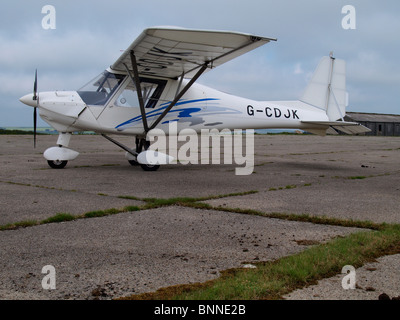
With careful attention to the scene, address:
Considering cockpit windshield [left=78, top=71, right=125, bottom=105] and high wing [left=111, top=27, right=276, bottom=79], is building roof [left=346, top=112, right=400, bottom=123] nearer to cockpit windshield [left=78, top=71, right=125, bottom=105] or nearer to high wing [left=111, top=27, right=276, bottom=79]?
high wing [left=111, top=27, right=276, bottom=79]

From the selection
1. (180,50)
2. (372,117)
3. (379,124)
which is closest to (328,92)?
(180,50)

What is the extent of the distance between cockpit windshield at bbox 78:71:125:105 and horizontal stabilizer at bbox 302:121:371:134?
18.1 feet

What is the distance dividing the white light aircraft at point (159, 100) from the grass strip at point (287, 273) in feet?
17.4

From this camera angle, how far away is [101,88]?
10055 millimetres

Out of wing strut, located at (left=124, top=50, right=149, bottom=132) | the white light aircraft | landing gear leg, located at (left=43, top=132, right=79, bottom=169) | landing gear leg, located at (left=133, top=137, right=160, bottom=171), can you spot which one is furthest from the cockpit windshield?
landing gear leg, located at (left=133, top=137, right=160, bottom=171)

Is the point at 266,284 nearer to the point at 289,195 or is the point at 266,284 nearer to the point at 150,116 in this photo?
the point at 289,195

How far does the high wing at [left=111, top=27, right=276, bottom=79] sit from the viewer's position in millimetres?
7883

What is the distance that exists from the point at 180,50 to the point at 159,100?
1.87m

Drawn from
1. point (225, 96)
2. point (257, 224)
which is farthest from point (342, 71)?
point (257, 224)

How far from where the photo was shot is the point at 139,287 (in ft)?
8.38

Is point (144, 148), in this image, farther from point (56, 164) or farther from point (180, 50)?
point (180, 50)

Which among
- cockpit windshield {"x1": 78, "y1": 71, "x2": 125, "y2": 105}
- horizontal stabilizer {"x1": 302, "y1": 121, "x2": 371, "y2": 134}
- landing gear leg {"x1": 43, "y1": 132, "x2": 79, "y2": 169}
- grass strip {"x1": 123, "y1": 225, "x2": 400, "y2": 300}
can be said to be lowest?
grass strip {"x1": 123, "y1": 225, "x2": 400, "y2": 300}

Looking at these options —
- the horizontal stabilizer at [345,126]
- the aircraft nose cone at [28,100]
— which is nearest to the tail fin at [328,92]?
the horizontal stabilizer at [345,126]

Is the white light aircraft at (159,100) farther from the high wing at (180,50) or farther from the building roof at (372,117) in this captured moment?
the building roof at (372,117)
